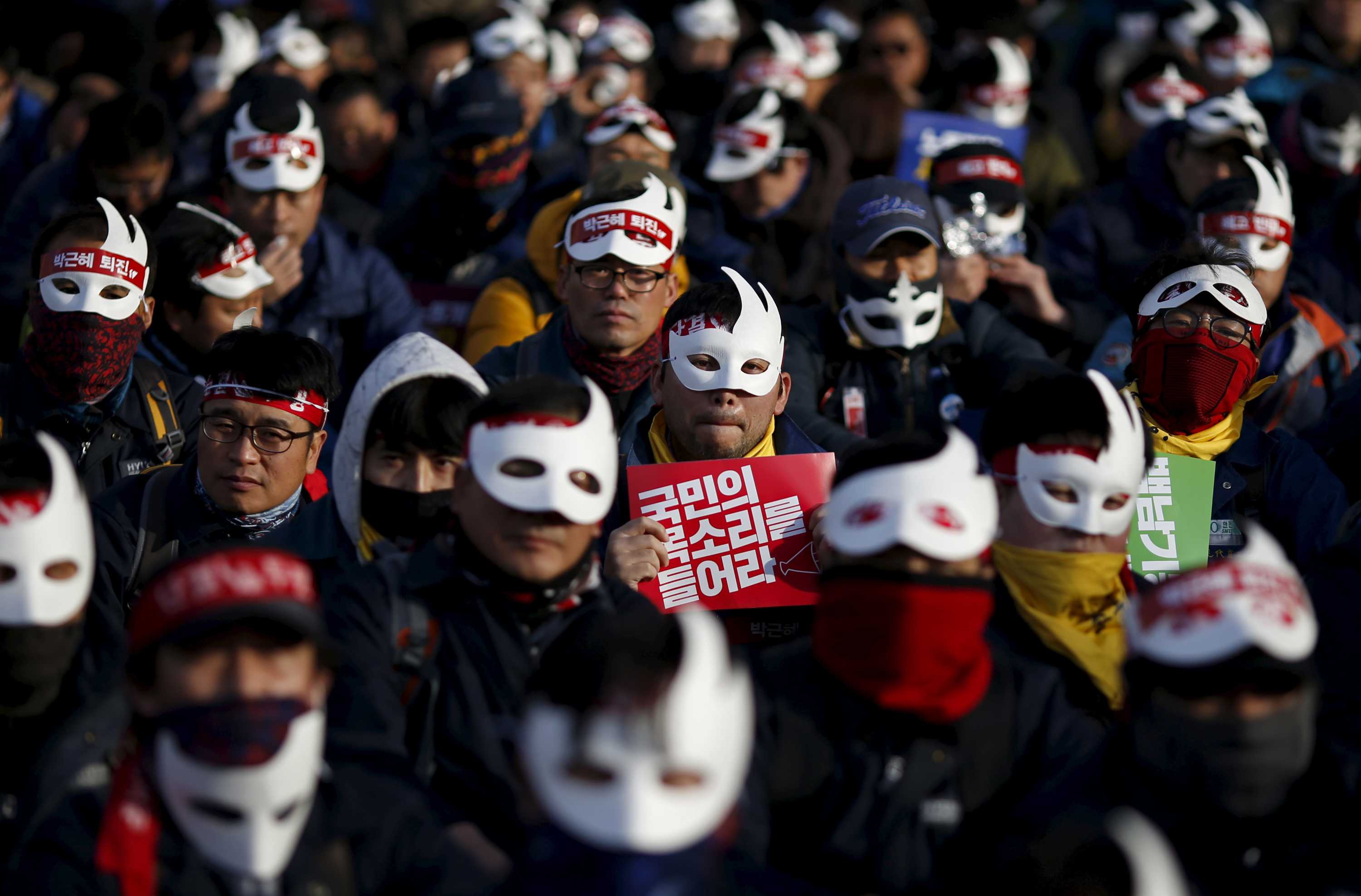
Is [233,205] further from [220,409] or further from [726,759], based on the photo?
[726,759]

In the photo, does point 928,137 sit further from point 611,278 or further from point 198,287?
point 198,287

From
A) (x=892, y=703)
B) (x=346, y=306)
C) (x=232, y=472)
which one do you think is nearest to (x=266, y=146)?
(x=346, y=306)

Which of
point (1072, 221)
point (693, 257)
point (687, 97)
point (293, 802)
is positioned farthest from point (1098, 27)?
point (293, 802)

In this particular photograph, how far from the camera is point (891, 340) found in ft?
22.1

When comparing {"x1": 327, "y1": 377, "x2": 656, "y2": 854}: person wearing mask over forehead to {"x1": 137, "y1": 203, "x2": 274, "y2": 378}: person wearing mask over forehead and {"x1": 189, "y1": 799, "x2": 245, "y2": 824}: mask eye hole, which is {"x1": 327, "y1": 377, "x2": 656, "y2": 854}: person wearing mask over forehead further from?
{"x1": 137, "y1": 203, "x2": 274, "y2": 378}: person wearing mask over forehead

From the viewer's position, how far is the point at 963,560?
384 cm

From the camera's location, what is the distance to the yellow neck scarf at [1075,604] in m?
4.52

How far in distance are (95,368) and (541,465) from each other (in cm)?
266

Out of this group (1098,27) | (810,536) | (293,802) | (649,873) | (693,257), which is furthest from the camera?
(1098,27)

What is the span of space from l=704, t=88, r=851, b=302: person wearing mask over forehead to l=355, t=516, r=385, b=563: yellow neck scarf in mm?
4049

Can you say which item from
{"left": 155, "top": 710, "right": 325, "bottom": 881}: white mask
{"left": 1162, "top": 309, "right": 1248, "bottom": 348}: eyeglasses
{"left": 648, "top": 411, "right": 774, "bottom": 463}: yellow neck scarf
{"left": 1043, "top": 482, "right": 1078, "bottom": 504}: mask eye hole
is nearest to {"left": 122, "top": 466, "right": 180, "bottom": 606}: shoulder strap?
{"left": 648, "top": 411, "right": 774, "bottom": 463}: yellow neck scarf

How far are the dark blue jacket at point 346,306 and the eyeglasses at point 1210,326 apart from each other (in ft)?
12.2

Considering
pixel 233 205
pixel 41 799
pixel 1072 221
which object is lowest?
pixel 1072 221

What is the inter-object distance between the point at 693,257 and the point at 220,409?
308 cm
